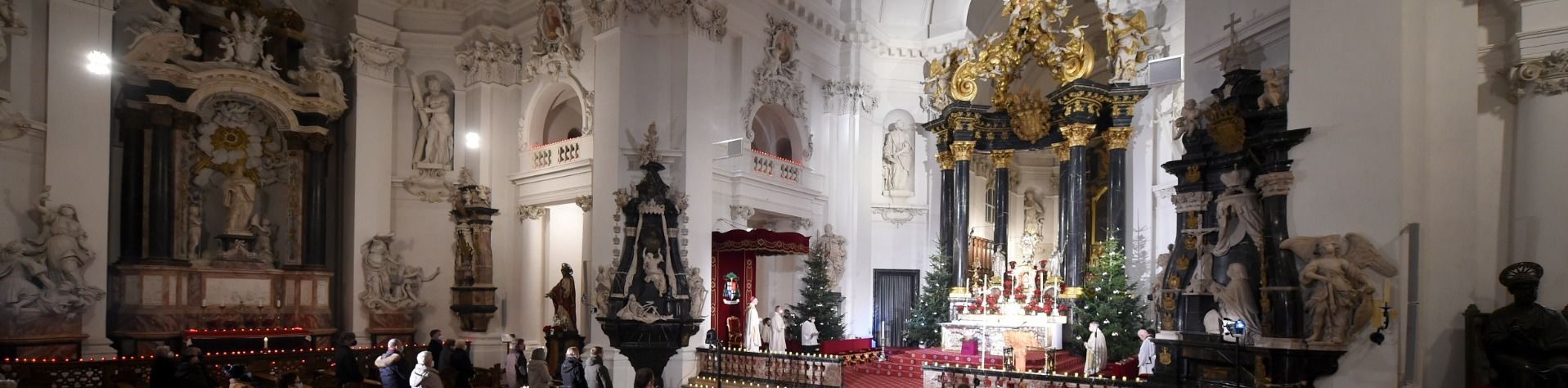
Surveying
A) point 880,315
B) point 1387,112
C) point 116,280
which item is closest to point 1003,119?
point 880,315

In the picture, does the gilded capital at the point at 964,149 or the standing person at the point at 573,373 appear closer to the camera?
the standing person at the point at 573,373

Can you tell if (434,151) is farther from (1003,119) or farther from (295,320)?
(1003,119)

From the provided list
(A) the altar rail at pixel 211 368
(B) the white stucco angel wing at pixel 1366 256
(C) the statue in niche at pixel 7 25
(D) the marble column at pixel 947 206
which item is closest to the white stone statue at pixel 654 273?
(A) the altar rail at pixel 211 368

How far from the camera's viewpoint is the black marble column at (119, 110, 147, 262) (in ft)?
43.6

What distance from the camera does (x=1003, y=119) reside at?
18.4 metres

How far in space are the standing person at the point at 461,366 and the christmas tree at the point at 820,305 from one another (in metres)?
7.60

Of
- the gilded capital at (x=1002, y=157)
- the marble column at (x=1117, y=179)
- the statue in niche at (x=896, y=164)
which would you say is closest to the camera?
the marble column at (x=1117, y=179)

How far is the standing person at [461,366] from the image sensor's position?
1036 cm

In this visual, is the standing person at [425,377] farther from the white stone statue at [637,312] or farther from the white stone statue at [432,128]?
the white stone statue at [432,128]

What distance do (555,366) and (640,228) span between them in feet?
9.79

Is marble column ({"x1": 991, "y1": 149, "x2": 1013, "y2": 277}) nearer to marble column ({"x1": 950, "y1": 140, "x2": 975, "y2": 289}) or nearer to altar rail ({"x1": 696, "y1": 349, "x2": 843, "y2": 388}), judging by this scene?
marble column ({"x1": 950, "y1": 140, "x2": 975, "y2": 289})

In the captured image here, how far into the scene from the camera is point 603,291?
1405 cm

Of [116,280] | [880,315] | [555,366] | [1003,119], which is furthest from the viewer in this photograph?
[880,315]

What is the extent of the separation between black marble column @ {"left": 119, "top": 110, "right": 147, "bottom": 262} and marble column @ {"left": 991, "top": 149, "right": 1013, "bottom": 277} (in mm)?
14525
